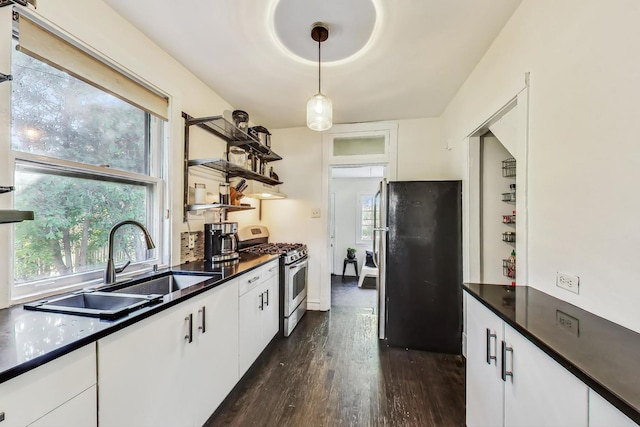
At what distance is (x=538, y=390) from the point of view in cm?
87

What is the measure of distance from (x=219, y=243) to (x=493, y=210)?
8.17ft

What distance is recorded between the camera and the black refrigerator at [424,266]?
8.00ft

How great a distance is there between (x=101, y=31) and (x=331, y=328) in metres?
3.17

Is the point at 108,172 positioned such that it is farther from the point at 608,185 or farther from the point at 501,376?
the point at 608,185

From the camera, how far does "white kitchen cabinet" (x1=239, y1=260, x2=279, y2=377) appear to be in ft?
6.37

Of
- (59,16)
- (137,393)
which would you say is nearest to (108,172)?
(59,16)

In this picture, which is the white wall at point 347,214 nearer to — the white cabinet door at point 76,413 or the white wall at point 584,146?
the white wall at point 584,146

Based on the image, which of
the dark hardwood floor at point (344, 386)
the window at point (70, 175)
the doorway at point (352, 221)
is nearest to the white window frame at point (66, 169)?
the window at point (70, 175)

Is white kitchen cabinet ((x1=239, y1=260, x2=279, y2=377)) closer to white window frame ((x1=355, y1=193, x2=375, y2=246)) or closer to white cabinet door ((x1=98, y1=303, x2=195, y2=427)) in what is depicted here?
white cabinet door ((x1=98, y1=303, x2=195, y2=427))

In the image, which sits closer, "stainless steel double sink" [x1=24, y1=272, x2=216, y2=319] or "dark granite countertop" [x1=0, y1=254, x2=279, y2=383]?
"dark granite countertop" [x1=0, y1=254, x2=279, y2=383]

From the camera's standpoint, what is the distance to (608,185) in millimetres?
983

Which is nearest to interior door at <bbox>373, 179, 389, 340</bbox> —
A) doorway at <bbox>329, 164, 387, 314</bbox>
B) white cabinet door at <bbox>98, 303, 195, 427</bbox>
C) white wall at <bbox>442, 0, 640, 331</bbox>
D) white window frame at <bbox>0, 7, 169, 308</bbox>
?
white wall at <bbox>442, 0, 640, 331</bbox>

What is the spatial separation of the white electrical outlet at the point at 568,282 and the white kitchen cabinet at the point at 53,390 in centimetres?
194

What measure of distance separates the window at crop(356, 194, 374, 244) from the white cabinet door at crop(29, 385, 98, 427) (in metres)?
5.16
